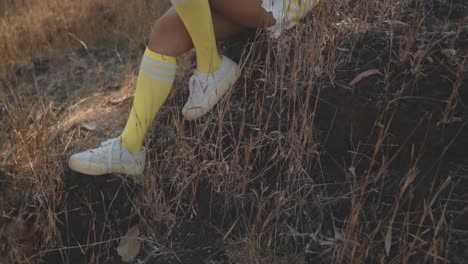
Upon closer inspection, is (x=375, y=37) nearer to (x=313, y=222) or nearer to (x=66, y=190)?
(x=313, y=222)

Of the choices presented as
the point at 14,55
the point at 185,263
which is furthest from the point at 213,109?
the point at 14,55

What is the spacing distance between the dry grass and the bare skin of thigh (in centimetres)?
9

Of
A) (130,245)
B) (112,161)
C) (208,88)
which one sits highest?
(208,88)

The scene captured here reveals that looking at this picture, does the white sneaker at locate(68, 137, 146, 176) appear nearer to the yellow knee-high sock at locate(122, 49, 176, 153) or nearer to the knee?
the yellow knee-high sock at locate(122, 49, 176, 153)

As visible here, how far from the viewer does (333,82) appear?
1379 millimetres

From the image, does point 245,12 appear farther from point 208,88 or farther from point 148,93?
point 148,93

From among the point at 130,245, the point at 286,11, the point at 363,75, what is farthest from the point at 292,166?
the point at 130,245

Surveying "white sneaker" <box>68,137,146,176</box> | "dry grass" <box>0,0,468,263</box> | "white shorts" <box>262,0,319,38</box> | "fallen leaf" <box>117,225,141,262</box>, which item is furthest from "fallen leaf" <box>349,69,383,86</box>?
"fallen leaf" <box>117,225,141,262</box>

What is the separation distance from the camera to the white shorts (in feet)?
4.63

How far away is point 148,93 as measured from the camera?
1.47 metres

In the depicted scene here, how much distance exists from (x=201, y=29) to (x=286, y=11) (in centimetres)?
26

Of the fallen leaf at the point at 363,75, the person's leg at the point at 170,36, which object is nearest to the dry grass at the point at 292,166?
the fallen leaf at the point at 363,75

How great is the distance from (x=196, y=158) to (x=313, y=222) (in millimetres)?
415

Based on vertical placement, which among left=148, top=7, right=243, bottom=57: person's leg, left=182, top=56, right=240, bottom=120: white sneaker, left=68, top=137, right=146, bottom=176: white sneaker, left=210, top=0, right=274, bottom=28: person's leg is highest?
left=210, top=0, right=274, bottom=28: person's leg
